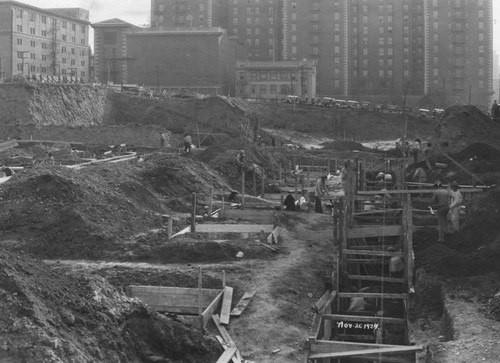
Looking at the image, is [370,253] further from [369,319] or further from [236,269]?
[236,269]

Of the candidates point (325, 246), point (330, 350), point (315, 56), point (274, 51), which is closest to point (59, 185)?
point (325, 246)

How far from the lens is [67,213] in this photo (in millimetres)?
19234

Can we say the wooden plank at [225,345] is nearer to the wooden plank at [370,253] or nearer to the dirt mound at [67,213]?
the wooden plank at [370,253]

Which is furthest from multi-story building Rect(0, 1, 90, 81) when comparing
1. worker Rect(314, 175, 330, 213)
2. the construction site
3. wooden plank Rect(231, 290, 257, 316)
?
wooden plank Rect(231, 290, 257, 316)

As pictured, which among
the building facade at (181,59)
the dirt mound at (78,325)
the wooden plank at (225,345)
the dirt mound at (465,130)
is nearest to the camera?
the dirt mound at (78,325)

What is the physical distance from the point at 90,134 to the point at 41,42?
57455mm

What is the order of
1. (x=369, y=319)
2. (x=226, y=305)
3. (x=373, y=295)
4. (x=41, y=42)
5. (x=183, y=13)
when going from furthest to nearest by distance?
(x=183, y=13) < (x=41, y=42) < (x=373, y=295) < (x=369, y=319) < (x=226, y=305)

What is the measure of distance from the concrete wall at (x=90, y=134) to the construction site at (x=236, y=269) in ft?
51.8

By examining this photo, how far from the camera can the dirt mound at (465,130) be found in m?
37.0

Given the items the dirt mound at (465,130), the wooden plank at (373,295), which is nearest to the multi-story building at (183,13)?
the dirt mound at (465,130)

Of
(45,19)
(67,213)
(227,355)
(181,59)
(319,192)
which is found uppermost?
(45,19)

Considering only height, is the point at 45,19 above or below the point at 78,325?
above

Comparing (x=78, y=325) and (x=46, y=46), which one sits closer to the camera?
(x=78, y=325)

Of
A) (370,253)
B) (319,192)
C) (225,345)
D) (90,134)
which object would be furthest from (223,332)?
(90,134)
